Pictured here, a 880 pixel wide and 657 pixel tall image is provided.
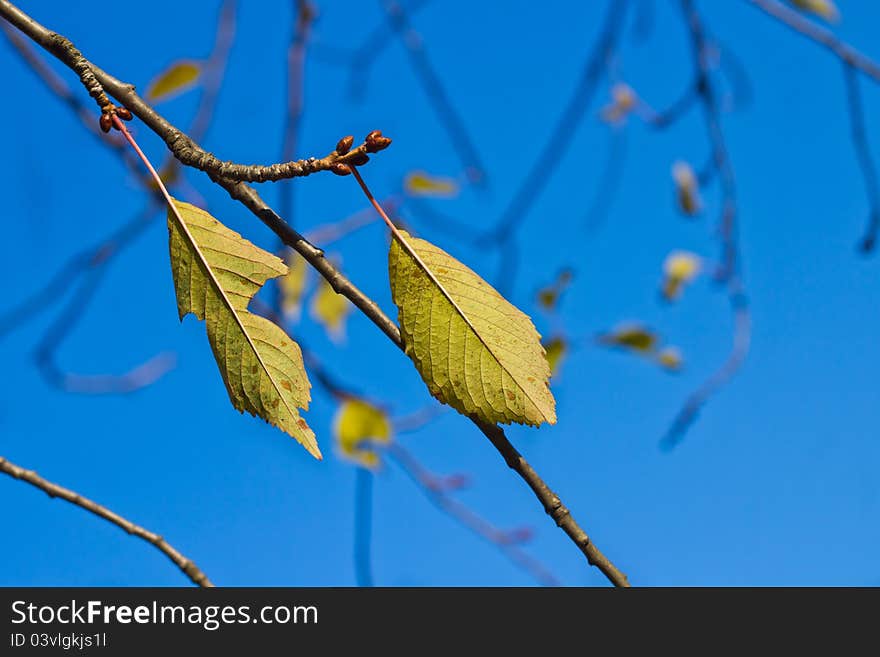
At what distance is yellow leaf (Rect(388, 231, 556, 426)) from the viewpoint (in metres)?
0.42

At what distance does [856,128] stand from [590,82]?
1.09 ft

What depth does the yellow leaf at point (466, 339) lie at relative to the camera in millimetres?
423

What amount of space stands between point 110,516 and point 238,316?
0.25 meters

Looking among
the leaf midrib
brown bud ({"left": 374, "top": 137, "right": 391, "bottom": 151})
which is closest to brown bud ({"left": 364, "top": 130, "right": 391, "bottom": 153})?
brown bud ({"left": 374, "top": 137, "right": 391, "bottom": 151})

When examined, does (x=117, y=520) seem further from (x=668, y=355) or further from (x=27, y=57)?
(x=668, y=355)

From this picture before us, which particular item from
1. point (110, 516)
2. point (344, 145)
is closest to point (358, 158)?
point (344, 145)

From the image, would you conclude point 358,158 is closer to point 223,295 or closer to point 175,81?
point 223,295

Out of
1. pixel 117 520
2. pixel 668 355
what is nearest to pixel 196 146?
pixel 117 520

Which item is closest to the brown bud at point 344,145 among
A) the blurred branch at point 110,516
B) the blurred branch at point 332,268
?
the blurred branch at point 332,268

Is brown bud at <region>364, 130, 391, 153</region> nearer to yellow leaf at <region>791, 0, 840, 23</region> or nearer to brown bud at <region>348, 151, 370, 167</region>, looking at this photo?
brown bud at <region>348, 151, 370, 167</region>

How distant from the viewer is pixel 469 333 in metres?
0.43

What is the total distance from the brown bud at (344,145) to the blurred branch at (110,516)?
0.33m

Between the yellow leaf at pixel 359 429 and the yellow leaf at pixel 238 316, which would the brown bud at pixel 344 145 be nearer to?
the yellow leaf at pixel 238 316

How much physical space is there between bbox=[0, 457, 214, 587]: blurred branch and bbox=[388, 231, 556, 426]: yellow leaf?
0.91 ft
